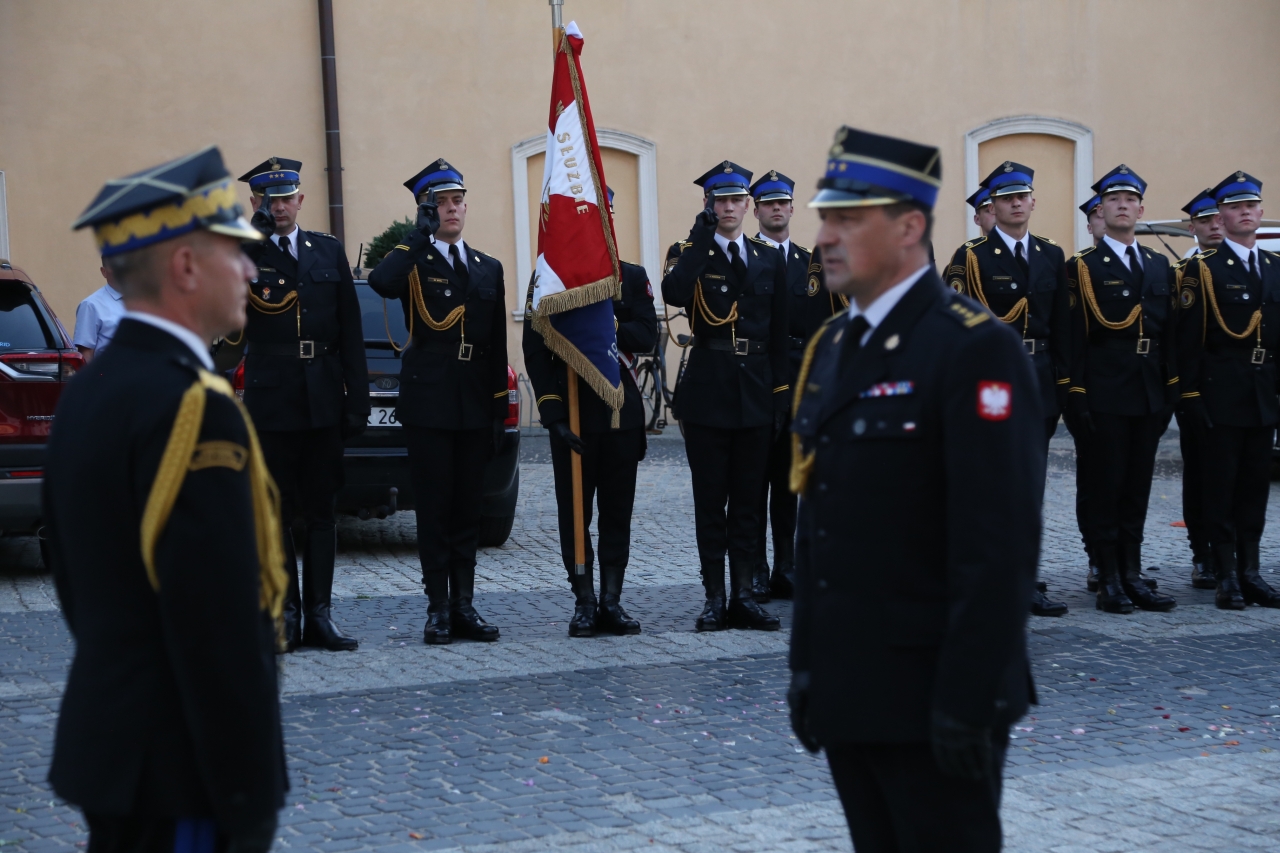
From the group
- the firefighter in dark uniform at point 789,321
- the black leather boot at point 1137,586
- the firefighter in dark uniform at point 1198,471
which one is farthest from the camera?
the firefighter in dark uniform at point 1198,471

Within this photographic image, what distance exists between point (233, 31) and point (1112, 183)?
11399 millimetres

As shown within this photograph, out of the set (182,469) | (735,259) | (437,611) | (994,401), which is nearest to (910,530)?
(994,401)

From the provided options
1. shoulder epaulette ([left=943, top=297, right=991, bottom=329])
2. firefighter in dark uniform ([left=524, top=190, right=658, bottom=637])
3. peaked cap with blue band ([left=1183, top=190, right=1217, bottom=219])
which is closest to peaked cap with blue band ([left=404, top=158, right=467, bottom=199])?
firefighter in dark uniform ([left=524, top=190, right=658, bottom=637])

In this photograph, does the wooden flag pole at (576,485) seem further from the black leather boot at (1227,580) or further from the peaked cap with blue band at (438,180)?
the black leather boot at (1227,580)

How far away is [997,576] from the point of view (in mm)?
2641

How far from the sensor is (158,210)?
8.22ft

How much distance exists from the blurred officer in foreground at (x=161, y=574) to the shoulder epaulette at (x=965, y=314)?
1.32 meters

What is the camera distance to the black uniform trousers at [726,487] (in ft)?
24.6

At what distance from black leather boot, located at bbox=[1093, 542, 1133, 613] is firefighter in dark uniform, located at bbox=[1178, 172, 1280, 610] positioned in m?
0.57

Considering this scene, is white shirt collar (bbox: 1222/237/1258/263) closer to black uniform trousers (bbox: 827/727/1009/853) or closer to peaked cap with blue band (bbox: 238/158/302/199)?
peaked cap with blue band (bbox: 238/158/302/199)

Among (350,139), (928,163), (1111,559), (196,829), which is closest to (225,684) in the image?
(196,829)

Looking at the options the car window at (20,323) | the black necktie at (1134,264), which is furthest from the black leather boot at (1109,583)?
the car window at (20,323)

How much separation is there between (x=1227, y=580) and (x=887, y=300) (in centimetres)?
579

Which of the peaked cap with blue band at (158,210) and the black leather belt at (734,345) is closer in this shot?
the peaked cap with blue band at (158,210)
